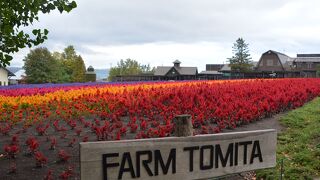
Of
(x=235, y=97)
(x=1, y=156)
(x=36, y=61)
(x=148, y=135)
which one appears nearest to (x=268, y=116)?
(x=235, y=97)

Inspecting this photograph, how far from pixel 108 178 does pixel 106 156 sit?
16 cm

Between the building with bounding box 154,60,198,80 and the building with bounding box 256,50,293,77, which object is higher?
the building with bounding box 256,50,293,77

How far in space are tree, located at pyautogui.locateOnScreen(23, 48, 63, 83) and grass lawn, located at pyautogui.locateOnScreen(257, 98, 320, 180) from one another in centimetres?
5699

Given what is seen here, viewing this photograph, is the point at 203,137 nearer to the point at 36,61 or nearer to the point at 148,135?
the point at 148,135

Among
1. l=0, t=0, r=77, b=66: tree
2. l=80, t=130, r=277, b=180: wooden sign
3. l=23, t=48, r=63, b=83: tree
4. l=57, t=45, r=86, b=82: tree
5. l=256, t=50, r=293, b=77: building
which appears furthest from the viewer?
l=256, t=50, r=293, b=77: building

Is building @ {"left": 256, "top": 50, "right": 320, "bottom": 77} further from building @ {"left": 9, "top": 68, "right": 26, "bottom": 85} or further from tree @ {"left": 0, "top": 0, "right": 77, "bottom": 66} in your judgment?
tree @ {"left": 0, "top": 0, "right": 77, "bottom": 66}

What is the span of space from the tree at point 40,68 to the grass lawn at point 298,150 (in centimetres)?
5699

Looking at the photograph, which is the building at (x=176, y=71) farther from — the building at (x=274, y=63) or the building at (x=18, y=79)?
the building at (x=18, y=79)

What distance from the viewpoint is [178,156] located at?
10.3ft

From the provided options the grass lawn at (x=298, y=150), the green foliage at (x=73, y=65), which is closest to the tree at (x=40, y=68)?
the green foliage at (x=73, y=65)

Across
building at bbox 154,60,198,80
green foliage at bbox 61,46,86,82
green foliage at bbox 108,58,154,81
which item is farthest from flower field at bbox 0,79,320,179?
green foliage at bbox 108,58,154,81

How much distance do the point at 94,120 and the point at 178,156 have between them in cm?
896

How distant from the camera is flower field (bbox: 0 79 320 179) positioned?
24.6 ft

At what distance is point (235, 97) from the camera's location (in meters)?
16.0
